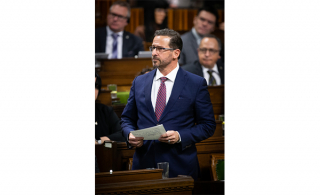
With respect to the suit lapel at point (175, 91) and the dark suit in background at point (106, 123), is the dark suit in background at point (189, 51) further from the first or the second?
the suit lapel at point (175, 91)

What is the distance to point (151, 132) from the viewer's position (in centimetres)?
159

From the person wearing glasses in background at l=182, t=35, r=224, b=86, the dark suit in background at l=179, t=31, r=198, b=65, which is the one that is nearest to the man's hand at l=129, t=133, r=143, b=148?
the person wearing glasses in background at l=182, t=35, r=224, b=86

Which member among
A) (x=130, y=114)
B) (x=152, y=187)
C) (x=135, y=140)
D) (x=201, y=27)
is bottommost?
(x=152, y=187)

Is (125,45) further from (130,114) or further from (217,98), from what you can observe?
(130,114)

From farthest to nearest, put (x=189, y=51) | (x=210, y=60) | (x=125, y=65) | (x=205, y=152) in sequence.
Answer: (x=125, y=65)
(x=189, y=51)
(x=210, y=60)
(x=205, y=152)

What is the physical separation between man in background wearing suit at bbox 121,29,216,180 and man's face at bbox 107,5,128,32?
1.99 m

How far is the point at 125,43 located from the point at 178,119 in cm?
217

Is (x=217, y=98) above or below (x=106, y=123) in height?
above

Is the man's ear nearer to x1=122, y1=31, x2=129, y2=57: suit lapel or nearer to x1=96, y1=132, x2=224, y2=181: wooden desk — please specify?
x1=96, y1=132, x2=224, y2=181: wooden desk

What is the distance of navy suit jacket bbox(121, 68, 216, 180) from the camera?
1702 millimetres

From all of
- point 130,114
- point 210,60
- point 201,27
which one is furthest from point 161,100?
point 201,27
